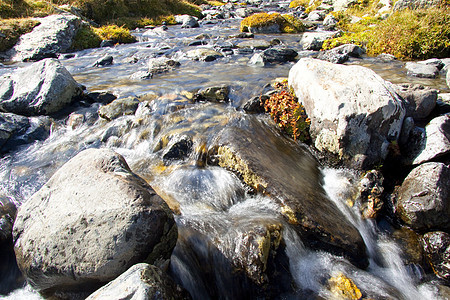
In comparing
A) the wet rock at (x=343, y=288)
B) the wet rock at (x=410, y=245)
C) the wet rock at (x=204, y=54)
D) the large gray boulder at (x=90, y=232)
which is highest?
the wet rock at (x=204, y=54)

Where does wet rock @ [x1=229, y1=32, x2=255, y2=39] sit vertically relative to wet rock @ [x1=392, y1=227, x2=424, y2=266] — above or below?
above

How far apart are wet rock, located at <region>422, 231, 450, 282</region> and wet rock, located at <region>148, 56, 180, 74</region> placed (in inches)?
463

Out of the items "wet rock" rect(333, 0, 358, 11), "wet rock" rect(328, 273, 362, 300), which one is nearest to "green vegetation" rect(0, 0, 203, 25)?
"wet rock" rect(333, 0, 358, 11)

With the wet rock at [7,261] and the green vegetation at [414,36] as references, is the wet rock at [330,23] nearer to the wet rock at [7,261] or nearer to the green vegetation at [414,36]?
the green vegetation at [414,36]

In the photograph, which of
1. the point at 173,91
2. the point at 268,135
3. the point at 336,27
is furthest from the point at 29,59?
the point at 336,27

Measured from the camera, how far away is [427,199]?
17.4 feet

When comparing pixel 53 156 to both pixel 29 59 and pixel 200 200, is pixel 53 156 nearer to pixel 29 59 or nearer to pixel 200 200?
pixel 200 200

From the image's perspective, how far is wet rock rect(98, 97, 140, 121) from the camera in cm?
855

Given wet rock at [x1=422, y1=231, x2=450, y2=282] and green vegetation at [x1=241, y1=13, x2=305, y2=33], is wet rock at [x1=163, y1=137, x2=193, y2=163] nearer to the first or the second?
wet rock at [x1=422, y1=231, x2=450, y2=282]

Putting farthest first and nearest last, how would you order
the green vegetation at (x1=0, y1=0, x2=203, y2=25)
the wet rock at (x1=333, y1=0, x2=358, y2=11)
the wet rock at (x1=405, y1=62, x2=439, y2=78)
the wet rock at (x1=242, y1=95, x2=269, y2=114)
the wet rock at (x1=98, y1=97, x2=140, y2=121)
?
the wet rock at (x1=333, y1=0, x2=358, y2=11), the green vegetation at (x1=0, y1=0, x2=203, y2=25), the wet rock at (x1=405, y1=62, x2=439, y2=78), the wet rock at (x1=98, y1=97, x2=140, y2=121), the wet rock at (x1=242, y1=95, x2=269, y2=114)

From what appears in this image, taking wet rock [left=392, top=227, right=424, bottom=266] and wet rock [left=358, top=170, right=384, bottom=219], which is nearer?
wet rock [left=392, top=227, right=424, bottom=266]

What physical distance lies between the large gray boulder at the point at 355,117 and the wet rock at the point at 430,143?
47 cm

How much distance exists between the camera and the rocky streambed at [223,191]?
3.70 meters

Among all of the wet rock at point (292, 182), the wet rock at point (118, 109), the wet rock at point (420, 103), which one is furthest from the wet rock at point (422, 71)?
the wet rock at point (118, 109)
